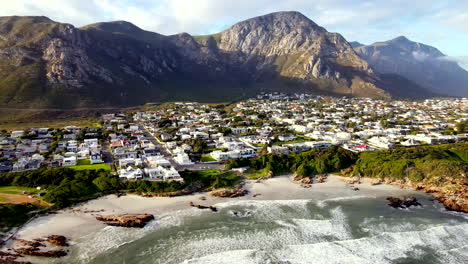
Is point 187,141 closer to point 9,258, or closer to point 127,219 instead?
point 127,219

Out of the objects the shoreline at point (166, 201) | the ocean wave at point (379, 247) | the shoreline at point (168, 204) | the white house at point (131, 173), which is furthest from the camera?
the white house at point (131, 173)

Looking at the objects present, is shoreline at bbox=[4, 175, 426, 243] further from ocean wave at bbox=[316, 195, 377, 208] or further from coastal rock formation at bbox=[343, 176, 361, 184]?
coastal rock formation at bbox=[343, 176, 361, 184]

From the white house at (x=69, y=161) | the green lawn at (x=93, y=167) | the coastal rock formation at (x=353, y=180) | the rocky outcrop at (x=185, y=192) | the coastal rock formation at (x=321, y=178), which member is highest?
the white house at (x=69, y=161)

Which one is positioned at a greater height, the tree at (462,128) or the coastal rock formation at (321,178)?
the tree at (462,128)

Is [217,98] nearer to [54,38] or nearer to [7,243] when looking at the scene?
[54,38]

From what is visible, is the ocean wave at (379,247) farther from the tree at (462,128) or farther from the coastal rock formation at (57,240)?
the tree at (462,128)

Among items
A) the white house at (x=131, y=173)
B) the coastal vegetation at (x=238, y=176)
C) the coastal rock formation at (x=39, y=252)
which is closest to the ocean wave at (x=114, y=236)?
the coastal rock formation at (x=39, y=252)

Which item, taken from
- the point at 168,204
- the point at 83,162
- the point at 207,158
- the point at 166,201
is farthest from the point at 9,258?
the point at 207,158
